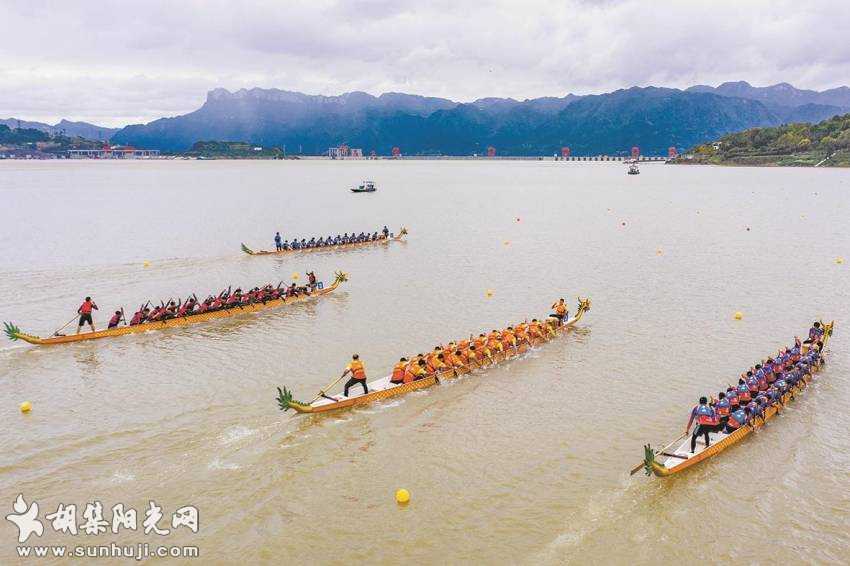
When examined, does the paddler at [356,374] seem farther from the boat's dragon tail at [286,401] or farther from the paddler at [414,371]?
the boat's dragon tail at [286,401]

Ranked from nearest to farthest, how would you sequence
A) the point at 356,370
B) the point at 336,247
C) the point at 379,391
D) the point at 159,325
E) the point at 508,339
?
the point at 356,370, the point at 379,391, the point at 508,339, the point at 159,325, the point at 336,247

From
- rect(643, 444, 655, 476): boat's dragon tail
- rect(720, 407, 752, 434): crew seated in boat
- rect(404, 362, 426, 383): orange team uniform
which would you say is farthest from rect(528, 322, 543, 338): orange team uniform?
rect(643, 444, 655, 476): boat's dragon tail

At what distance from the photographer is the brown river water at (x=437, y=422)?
1401cm

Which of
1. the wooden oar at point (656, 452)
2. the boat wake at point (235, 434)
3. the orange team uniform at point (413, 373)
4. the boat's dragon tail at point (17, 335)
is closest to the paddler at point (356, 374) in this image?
the orange team uniform at point (413, 373)

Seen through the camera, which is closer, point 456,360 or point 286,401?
point 286,401

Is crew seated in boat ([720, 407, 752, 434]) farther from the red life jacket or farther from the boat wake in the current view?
the boat wake

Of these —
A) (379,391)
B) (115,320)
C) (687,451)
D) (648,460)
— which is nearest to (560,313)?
(379,391)

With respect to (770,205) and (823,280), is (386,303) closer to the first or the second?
(823,280)

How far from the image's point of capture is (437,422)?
A: 63.3 feet

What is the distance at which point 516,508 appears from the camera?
14844mm

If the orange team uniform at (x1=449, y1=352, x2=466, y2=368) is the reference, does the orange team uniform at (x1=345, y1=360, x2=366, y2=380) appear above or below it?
above

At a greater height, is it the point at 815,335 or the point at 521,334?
the point at 815,335

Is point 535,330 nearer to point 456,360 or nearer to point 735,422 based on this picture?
point 456,360

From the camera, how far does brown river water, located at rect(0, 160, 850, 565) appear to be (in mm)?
14008
